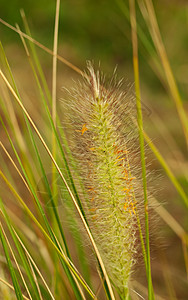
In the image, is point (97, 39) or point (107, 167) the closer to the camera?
point (107, 167)

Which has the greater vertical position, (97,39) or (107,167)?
(97,39)

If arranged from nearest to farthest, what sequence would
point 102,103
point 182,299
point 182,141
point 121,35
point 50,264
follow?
point 102,103, point 50,264, point 182,299, point 182,141, point 121,35

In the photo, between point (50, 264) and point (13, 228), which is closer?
point (13, 228)

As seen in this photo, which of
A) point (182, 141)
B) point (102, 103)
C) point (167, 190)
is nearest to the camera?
point (102, 103)

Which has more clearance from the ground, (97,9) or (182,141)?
(97,9)

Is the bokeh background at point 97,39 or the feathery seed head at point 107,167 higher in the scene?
the bokeh background at point 97,39

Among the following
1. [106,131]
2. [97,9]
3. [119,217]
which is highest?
[97,9]

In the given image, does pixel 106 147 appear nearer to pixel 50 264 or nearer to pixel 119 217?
pixel 119 217

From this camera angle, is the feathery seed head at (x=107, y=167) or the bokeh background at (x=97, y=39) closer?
the feathery seed head at (x=107, y=167)

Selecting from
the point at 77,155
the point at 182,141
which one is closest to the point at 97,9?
the point at 182,141

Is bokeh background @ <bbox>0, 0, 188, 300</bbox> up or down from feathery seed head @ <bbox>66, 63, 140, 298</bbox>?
up

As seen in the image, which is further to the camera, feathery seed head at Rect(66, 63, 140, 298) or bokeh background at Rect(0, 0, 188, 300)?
bokeh background at Rect(0, 0, 188, 300)
